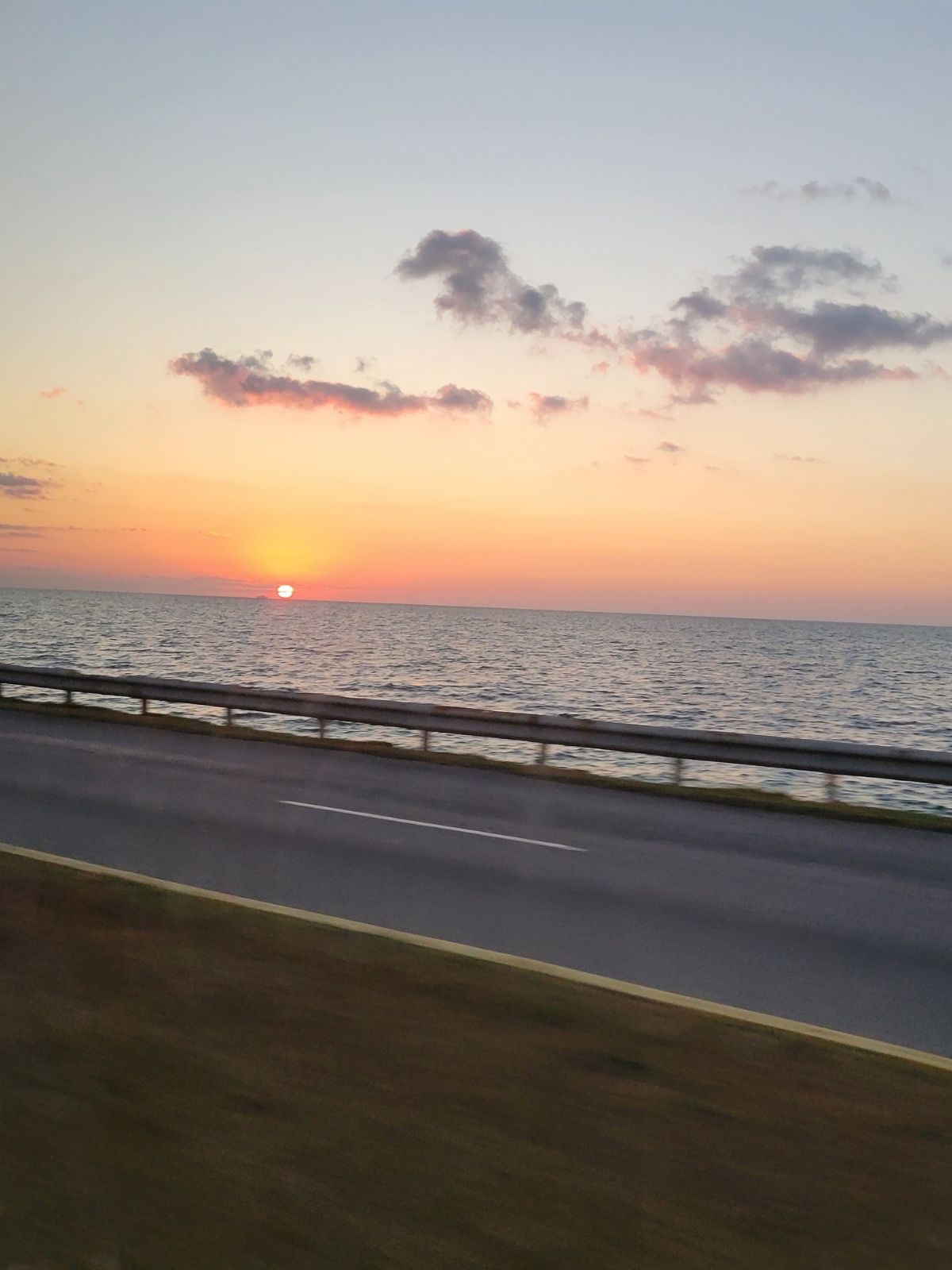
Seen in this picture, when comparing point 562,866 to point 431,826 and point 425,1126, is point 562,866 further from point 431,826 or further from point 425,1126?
point 425,1126

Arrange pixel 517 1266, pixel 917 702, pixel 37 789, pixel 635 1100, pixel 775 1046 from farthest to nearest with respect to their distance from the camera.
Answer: pixel 917 702, pixel 37 789, pixel 775 1046, pixel 635 1100, pixel 517 1266

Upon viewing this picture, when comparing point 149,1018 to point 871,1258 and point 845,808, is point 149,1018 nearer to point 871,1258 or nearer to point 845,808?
point 871,1258

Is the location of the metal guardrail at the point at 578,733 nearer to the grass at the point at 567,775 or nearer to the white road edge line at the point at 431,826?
the grass at the point at 567,775

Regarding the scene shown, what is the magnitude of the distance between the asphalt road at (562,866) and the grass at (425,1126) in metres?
1.83

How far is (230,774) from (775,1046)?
9.86 metres

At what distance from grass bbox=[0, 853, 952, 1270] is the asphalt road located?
1828mm

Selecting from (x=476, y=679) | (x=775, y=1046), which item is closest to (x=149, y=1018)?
(x=775, y=1046)

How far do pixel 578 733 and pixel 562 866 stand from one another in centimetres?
559

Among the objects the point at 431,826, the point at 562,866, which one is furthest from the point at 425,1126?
the point at 431,826

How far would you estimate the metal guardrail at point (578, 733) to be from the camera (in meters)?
12.6

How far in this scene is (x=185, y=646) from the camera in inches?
2522

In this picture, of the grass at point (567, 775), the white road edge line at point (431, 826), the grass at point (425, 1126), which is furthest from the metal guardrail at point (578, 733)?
the grass at point (425, 1126)

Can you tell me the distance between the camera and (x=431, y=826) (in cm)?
1049

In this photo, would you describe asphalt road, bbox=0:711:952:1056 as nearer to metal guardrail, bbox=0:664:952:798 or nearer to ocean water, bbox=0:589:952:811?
metal guardrail, bbox=0:664:952:798
